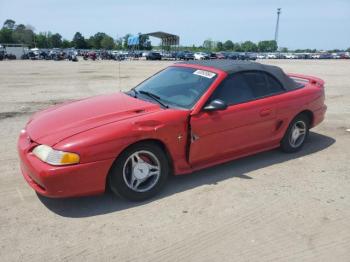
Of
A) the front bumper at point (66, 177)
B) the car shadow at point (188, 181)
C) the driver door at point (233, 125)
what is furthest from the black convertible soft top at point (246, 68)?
the front bumper at point (66, 177)

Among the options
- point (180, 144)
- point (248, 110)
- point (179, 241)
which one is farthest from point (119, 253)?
point (248, 110)

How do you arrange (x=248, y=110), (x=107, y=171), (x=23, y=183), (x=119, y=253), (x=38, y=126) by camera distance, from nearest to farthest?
(x=119, y=253) < (x=107, y=171) < (x=38, y=126) < (x=23, y=183) < (x=248, y=110)

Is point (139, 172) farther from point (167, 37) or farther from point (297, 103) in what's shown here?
point (167, 37)

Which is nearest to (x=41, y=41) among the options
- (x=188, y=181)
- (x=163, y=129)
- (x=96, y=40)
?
(x=96, y=40)

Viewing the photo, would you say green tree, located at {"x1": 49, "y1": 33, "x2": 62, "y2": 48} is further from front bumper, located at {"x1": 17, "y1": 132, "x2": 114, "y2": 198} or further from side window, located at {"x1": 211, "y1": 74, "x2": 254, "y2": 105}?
front bumper, located at {"x1": 17, "y1": 132, "x2": 114, "y2": 198}

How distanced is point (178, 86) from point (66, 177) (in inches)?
77.9

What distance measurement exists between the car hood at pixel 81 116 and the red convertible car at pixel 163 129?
0.04 ft

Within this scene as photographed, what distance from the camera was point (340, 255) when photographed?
3053 millimetres

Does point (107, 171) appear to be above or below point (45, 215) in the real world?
above

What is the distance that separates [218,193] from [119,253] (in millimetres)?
1526

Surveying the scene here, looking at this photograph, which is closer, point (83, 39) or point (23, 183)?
point (23, 183)

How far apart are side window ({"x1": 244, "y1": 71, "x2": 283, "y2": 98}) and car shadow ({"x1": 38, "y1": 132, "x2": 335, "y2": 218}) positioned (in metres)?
1.00

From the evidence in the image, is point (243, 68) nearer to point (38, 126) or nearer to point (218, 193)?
point (218, 193)

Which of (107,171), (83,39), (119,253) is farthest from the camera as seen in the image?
(83,39)
